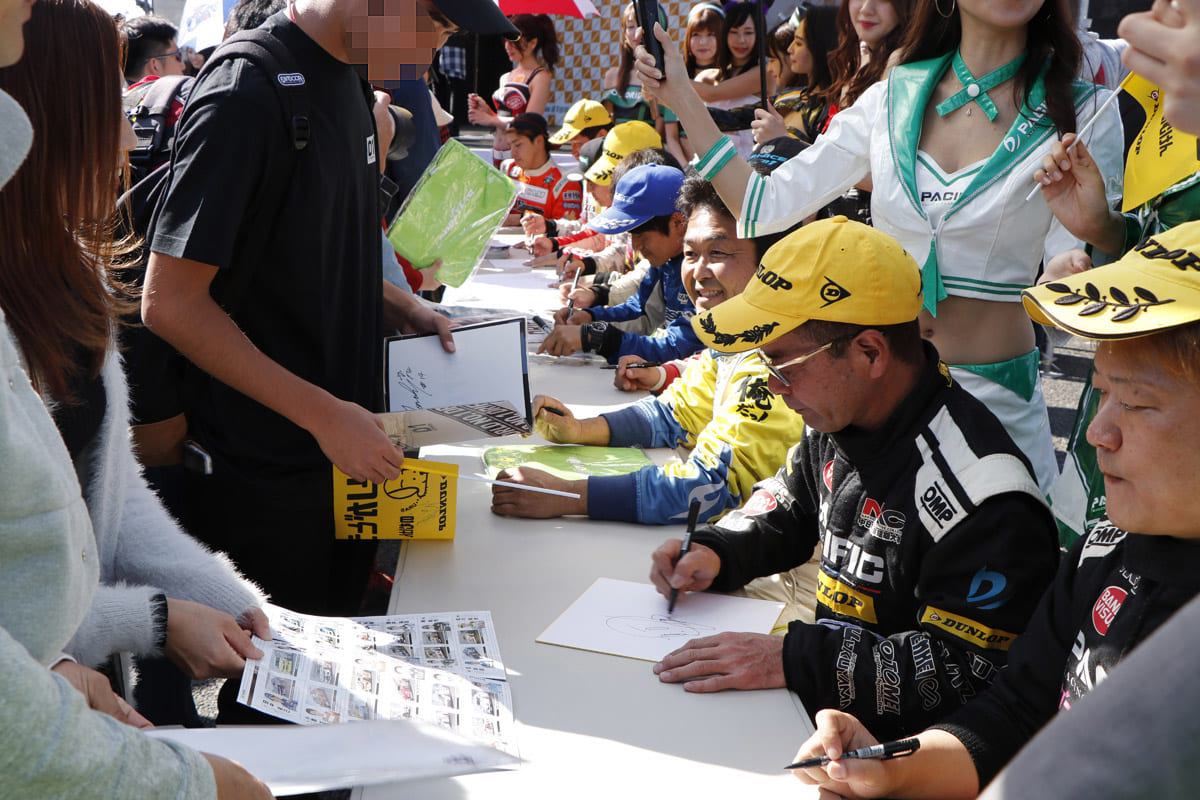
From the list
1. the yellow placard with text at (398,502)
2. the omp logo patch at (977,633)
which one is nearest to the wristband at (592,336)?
the yellow placard with text at (398,502)

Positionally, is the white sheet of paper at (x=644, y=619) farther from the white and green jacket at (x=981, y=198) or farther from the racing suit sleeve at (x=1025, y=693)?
the white and green jacket at (x=981, y=198)

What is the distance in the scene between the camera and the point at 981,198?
1878 mm

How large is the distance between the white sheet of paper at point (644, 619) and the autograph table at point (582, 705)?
28 millimetres

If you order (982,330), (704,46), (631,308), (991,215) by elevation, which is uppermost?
(704,46)

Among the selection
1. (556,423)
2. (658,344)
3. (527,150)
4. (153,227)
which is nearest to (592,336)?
(658,344)

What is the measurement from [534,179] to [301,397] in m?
4.56

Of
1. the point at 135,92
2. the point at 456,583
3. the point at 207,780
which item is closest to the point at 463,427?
the point at 456,583

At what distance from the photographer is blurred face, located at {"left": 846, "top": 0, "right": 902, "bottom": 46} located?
9.65ft

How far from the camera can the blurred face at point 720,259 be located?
250 cm

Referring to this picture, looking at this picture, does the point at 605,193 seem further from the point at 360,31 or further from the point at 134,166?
the point at 360,31

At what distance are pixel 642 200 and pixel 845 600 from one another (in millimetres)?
2117

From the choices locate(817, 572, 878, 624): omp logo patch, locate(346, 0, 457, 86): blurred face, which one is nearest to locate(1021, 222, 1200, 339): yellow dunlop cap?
locate(817, 572, 878, 624): omp logo patch

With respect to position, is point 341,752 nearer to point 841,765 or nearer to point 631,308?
point 841,765

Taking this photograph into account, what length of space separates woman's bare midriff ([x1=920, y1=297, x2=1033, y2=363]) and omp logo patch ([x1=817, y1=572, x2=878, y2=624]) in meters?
0.62
